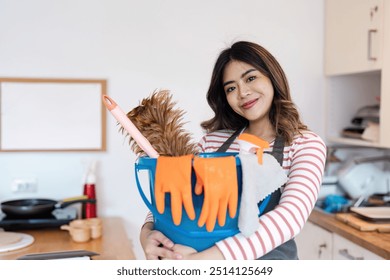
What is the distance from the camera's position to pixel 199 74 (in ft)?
5.21

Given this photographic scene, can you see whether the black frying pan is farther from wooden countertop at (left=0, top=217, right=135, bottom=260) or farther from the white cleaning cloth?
the white cleaning cloth

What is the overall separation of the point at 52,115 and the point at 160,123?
126 cm

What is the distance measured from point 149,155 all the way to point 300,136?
0.27 m

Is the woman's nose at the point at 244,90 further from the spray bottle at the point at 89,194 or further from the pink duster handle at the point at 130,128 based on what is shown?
the spray bottle at the point at 89,194

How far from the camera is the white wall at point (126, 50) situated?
157 centimetres

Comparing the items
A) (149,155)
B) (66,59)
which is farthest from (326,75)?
(149,155)

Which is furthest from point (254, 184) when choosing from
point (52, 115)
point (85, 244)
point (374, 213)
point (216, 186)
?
point (52, 115)

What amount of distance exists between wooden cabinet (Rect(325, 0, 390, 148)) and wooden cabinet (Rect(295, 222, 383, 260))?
1.23ft

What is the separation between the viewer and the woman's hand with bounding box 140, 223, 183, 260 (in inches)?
24.4

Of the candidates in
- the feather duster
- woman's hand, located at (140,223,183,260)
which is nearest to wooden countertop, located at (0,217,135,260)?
woman's hand, located at (140,223,183,260)

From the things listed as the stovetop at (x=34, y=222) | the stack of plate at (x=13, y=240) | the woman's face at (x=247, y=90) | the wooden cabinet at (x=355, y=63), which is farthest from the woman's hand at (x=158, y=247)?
the wooden cabinet at (x=355, y=63)

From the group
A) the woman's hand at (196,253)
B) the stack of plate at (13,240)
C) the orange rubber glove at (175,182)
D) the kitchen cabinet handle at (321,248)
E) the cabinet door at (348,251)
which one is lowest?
the kitchen cabinet handle at (321,248)

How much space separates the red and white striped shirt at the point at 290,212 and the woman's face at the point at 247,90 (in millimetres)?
94
